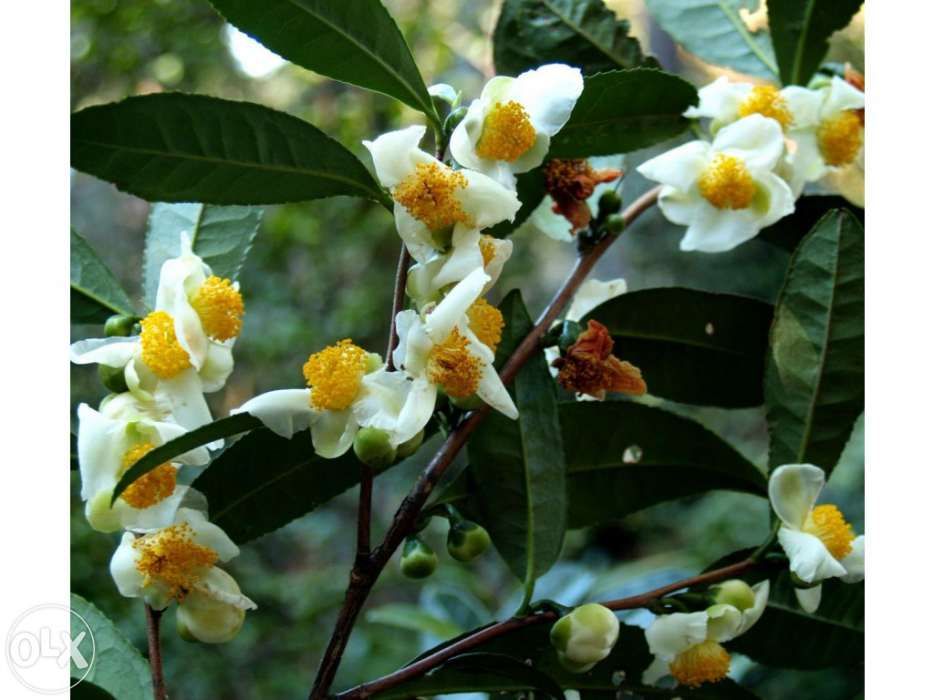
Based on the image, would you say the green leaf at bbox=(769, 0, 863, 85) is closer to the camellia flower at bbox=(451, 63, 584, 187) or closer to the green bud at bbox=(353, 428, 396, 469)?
the camellia flower at bbox=(451, 63, 584, 187)

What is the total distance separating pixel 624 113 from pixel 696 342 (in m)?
0.15

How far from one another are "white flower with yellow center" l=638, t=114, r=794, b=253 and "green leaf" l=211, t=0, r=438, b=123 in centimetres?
16

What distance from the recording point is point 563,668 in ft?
1.66

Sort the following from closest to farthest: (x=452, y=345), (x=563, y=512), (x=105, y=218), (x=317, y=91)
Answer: (x=452, y=345) → (x=563, y=512) → (x=105, y=218) → (x=317, y=91)

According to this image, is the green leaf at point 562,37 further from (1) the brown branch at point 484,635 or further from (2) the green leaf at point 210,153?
(1) the brown branch at point 484,635

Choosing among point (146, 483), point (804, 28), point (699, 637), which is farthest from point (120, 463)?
point (804, 28)

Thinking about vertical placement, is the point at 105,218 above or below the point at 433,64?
below

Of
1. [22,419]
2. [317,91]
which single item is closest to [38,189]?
[22,419]

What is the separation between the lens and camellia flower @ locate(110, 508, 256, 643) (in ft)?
1.44

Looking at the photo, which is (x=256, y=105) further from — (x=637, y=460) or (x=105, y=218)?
(x=105, y=218)

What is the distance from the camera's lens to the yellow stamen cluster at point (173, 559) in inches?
17.2

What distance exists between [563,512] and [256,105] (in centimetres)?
25

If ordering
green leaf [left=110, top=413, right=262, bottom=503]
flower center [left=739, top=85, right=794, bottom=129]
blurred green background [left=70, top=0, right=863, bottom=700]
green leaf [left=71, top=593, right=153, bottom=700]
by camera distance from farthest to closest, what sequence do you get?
blurred green background [left=70, top=0, right=863, bottom=700] < flower center [left=739, top=85, right=794, bottom=129] < green leaf [left=71, top=593, right=153, bottom=700] < green leaf [left=110, top=413, right=262, bottom=503]

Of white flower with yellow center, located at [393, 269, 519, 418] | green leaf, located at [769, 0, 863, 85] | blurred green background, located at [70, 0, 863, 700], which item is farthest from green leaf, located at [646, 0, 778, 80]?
blurred green background, located at [70, 0, 863, 700]
